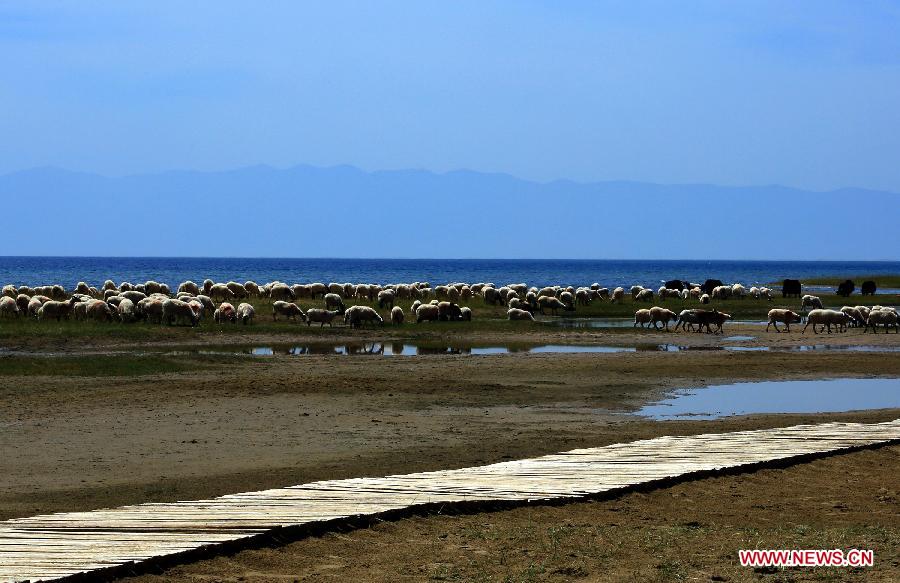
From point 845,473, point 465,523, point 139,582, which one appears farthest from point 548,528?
point 845,473

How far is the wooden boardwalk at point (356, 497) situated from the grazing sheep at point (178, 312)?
26303mm

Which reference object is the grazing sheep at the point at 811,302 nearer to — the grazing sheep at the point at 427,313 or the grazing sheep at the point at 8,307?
the grazing sheep at the point at 427,313

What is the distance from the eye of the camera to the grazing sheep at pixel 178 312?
3784 centimetres

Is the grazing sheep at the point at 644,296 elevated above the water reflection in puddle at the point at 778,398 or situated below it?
above

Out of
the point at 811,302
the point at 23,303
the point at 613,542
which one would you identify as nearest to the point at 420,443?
the point at 613,542

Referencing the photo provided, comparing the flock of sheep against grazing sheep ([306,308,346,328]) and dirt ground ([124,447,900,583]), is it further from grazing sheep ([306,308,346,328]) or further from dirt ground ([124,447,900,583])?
dirt ground ([124,447,900,583])

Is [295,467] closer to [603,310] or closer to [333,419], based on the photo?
[333,419]

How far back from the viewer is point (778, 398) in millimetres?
22844

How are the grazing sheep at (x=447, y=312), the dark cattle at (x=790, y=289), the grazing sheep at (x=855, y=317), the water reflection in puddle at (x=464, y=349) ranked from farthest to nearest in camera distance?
the dark cattle at (x=790, y=289) → the grazing sheep at (x=447, y=312) → the grazing sheep at (x=855, y=317) → the water reflection in puddle at (x=464, y=349)

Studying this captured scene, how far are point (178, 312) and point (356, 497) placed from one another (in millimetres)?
29489

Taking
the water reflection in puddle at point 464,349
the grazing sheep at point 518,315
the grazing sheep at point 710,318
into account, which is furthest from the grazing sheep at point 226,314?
the grazing sheep at point 710,318

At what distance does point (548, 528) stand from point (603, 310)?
45797 millimetres

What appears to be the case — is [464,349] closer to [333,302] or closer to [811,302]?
[333,302]

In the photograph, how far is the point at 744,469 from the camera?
1219 centimetres
